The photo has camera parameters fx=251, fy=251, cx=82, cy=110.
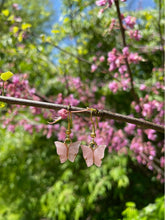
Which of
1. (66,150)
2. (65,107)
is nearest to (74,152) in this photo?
(66,150)

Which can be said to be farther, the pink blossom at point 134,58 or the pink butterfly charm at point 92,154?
the pink blossom at point 134,58

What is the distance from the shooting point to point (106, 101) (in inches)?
140

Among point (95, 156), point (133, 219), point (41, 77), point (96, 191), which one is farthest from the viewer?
point (41, 77)

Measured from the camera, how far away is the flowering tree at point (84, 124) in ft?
8.64

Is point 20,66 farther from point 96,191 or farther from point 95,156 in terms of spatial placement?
point 95,156

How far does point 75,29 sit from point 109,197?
89.6 inches

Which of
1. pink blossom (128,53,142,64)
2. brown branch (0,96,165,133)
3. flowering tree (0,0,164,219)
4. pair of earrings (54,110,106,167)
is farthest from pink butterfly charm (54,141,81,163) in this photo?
flowering tree (0,0,164,219)

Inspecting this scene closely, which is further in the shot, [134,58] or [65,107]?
[134,58]

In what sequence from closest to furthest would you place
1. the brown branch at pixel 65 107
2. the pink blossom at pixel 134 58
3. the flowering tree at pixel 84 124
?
the brown branch at pixel 65 107, the pink blossom at pixel 134 58, the flowering tree at pixel 84 124

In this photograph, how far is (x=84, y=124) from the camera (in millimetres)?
2600

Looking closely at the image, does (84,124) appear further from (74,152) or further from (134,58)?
(74,152)

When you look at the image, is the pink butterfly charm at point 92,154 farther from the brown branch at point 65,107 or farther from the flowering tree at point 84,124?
the flowering tree at point 84,124

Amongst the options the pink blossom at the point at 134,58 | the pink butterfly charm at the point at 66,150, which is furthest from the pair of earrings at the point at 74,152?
the pink blossom at the point at 134,58

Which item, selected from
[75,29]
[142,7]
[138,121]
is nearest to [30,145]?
[75,29]
